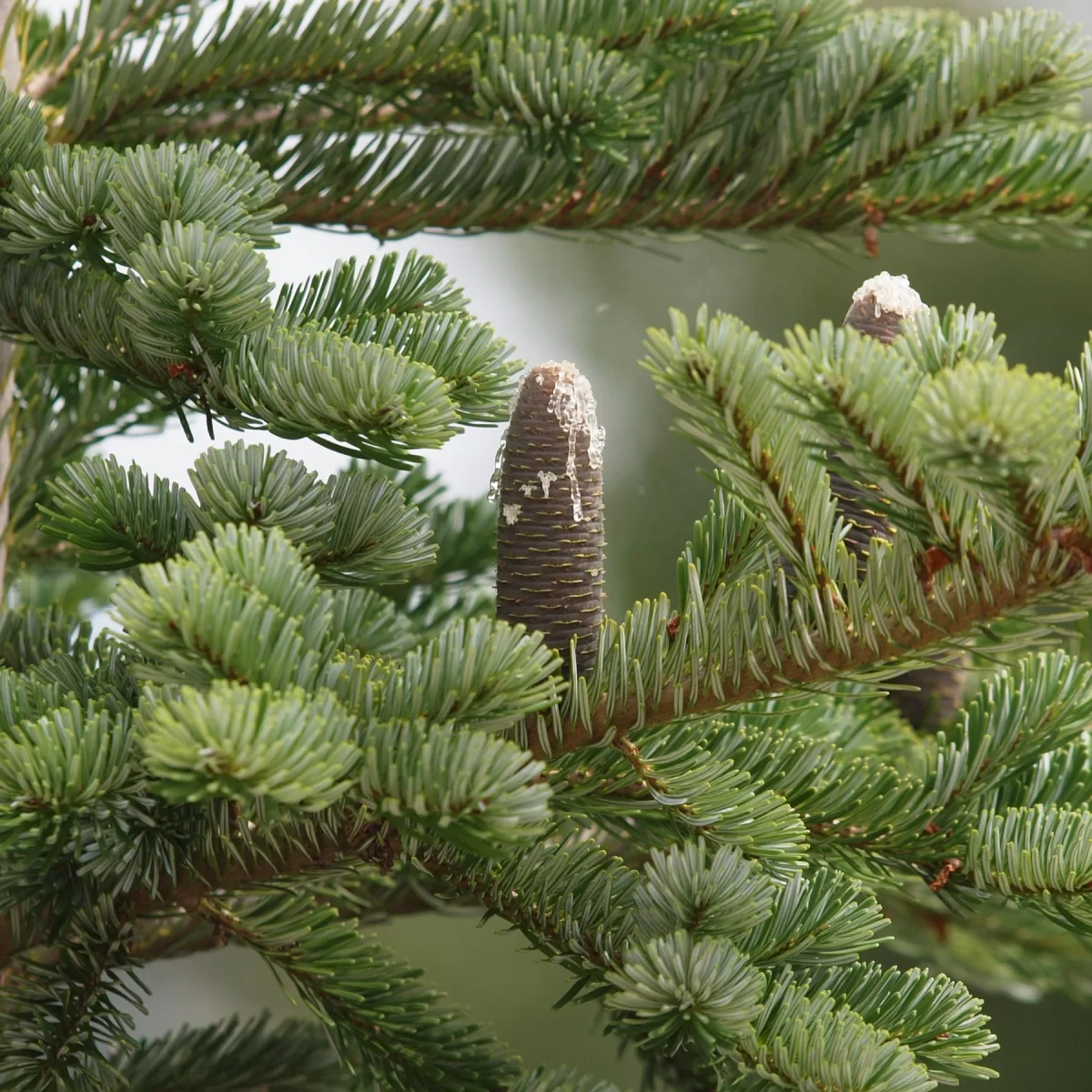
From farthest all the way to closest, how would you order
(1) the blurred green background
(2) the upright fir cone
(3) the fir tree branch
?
1. (1) the blurred green background
2. (2) the upright fir cone
3. (3) the fir tree branch

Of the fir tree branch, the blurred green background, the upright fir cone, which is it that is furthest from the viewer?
the blurred green background

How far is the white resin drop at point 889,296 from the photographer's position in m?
0.38

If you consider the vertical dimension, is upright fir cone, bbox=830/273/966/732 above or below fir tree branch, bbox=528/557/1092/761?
above

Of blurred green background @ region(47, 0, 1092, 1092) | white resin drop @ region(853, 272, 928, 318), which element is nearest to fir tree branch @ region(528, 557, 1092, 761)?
white resin drop @ region(853, 272, 928, 318)

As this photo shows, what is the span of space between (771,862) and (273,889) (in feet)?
0.53

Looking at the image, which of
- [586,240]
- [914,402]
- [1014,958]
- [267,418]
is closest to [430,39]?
[586,240]

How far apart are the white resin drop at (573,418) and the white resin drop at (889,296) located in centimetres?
10

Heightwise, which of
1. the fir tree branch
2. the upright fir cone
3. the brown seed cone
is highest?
the upright fir cone

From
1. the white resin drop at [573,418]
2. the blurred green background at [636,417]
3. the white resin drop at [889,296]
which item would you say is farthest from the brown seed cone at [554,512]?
the blurred green background at [636,417]

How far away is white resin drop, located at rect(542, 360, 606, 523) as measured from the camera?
1.16ft

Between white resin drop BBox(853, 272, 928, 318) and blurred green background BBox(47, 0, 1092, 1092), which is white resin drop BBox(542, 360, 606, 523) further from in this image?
blurred green background BBox(47, 0, 1092, 1092)

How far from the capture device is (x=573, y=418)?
35 centimetres

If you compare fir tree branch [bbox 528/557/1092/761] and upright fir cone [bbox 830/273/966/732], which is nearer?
fir tree branch [bbox 528/557/1092/761]

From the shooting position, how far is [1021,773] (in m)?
0.42
